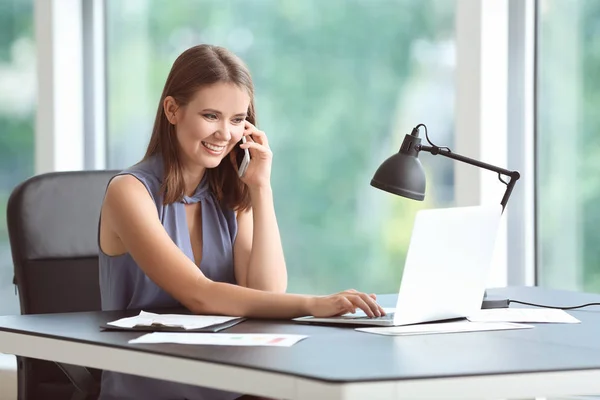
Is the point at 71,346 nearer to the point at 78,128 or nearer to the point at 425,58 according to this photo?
the point at 425,58

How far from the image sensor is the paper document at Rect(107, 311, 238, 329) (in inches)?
69.2

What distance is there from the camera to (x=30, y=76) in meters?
4.35

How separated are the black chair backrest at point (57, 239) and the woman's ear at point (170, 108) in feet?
1.37

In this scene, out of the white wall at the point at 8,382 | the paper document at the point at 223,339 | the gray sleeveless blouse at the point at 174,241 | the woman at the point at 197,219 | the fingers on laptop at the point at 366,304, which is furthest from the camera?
the white wall at the point at 8,382

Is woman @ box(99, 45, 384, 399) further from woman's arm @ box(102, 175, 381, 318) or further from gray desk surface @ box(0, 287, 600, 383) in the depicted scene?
gray desk surface @ box(0, 287, 600, 383)

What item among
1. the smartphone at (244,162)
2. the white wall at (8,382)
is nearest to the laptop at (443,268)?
the smartphone at (244,162)

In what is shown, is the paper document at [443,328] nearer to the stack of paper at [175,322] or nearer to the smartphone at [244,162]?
the stack of paper at [175,322]

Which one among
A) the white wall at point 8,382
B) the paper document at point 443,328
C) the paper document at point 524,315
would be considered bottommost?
the white wall at point 8,382

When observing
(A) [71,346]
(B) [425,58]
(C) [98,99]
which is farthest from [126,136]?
(A) [71,346]

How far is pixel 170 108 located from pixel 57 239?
18.8 inches

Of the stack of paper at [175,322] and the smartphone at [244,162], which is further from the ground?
the smartphone at [244,162]

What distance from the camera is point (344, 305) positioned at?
186 cm

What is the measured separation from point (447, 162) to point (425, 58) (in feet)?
1.29

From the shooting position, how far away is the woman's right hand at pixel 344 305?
1.85 meters
